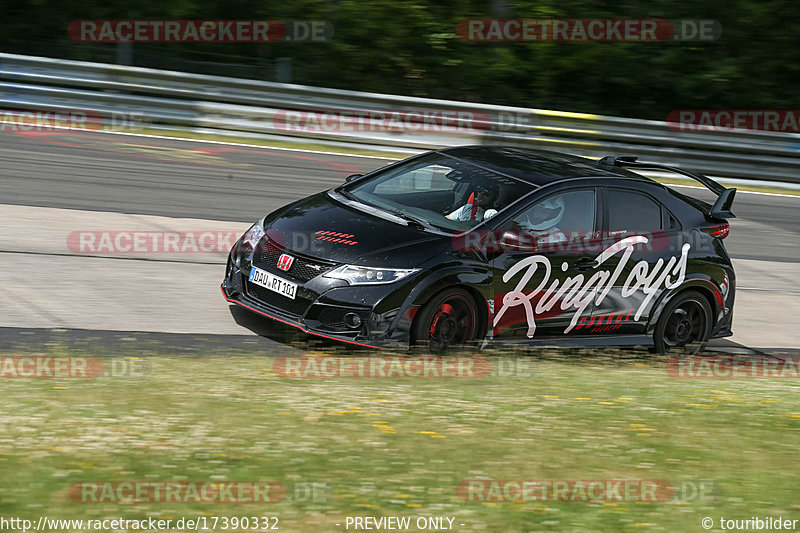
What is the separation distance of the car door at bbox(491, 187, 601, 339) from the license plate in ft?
4.75

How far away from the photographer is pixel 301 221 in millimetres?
7391

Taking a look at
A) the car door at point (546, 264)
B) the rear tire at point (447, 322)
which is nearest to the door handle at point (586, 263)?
the car door at point (546, 264)

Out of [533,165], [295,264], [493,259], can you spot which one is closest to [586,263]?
[493,259]

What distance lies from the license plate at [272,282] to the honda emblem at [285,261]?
0.28 ft

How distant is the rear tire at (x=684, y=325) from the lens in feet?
26.9

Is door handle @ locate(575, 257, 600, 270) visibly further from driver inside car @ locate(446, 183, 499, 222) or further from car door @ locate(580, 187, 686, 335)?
driver inside car @ locate(446, 183, 499, 222)

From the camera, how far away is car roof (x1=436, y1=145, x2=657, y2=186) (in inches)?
304

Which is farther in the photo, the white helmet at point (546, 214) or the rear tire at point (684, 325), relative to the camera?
the rear tire at point (684, 325)

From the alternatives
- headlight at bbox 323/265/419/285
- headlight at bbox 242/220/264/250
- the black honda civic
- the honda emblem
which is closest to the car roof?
the black honda civic

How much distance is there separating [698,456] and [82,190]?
850 cm

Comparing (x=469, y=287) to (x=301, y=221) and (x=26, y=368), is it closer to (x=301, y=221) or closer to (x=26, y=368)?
(x=301, y=221)

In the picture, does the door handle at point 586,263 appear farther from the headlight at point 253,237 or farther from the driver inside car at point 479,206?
the headlight at point 253,237

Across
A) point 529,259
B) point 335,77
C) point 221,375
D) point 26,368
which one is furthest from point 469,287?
point 335,77

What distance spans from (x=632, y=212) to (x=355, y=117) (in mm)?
9247
